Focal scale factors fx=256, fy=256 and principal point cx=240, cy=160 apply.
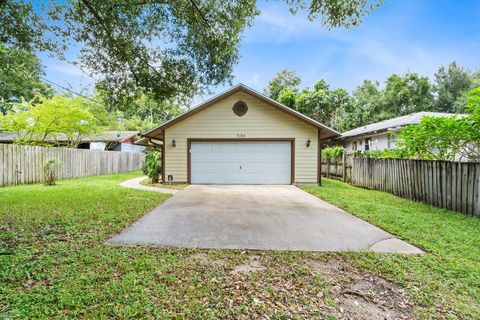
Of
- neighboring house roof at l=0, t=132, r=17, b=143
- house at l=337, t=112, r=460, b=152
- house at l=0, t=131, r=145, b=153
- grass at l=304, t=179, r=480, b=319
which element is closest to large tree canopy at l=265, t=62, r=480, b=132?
house at l=337, t=112, r=460, b=152

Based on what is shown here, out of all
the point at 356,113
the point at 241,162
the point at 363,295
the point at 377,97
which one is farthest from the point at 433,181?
the point at 377,97

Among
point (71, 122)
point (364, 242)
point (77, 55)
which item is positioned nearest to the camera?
point (364, 242)

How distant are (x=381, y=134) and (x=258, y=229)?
51.2ft

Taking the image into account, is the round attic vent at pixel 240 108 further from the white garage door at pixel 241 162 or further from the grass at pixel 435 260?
the grass at pixel 435 260

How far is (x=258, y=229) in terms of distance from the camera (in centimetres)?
463

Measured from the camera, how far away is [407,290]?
8.55 feet

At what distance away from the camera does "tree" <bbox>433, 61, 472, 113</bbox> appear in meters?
32.5

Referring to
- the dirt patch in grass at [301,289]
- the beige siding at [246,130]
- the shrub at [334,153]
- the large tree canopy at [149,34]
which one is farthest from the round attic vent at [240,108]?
the dirt patch in grass at [301,289]

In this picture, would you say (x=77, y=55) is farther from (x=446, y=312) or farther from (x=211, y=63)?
(x=446, y=312)

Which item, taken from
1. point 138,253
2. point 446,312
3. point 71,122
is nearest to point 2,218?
point 138,253

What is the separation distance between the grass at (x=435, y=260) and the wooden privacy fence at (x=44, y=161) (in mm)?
12406

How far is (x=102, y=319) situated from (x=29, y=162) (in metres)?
12.0

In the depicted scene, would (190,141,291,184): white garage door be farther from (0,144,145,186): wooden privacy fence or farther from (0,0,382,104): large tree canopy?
(0,144,145,186): wooden privacy fence

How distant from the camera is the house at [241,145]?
1149cm
